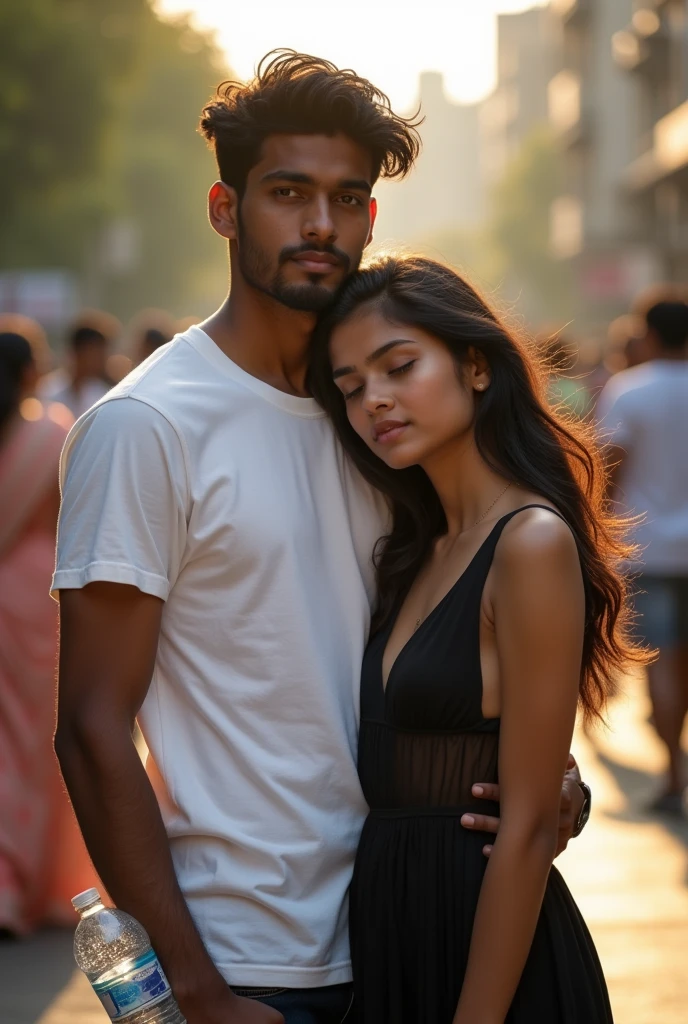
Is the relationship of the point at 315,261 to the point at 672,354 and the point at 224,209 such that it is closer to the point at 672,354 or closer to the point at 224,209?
the point at 224,209

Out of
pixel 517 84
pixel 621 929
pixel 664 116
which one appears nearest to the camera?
pixel 621 929

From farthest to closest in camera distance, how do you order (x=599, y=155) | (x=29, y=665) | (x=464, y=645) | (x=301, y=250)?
(x=599, y=155) → (x=29, y=665) → (x=301, y=250) → (x=464, y=645)

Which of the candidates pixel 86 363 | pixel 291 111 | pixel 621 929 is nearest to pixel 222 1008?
pixel 291 111

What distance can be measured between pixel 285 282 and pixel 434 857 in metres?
1.04

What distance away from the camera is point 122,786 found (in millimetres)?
2660

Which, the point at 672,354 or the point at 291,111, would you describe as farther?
the point at 672,354

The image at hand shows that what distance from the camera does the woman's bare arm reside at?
278 cm

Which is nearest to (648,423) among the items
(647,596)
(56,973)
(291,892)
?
(647,596)

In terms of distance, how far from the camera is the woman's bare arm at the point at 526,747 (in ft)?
9.12

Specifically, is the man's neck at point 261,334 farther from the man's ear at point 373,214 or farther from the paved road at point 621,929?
the paved road at point 621,929

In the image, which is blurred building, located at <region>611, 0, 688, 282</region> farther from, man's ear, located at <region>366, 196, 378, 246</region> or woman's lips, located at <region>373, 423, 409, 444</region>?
woman's lips, located at <region>373, 423, 409, 444</region>

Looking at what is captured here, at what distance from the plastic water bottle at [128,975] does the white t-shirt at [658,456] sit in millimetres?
5802

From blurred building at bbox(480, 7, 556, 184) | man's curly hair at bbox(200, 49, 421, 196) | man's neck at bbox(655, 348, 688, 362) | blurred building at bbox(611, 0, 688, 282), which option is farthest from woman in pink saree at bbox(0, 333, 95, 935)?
blurred building at bbox(480, 7, 556, 184)

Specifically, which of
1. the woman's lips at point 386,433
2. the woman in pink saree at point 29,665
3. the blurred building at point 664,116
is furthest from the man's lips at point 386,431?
the blurred building at point 664,116
